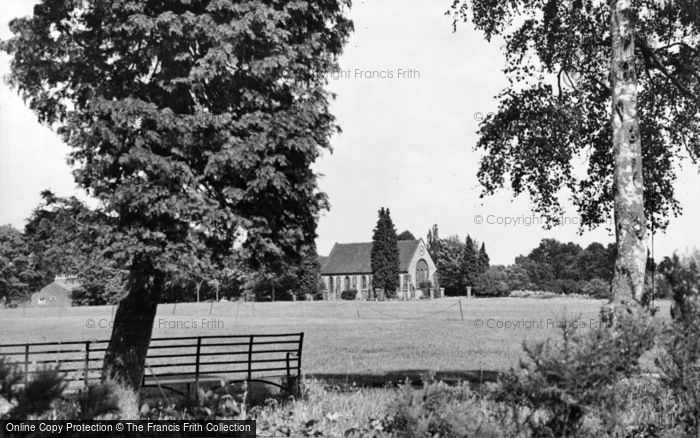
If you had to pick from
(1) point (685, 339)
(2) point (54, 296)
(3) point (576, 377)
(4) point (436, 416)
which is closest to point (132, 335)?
(4) point (436, 416)

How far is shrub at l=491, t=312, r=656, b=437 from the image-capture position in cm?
497

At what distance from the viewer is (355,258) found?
336ft

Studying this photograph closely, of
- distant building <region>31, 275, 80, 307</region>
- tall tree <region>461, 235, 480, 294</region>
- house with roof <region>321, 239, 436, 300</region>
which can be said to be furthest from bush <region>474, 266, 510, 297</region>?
distant building <region>31, 275, 80, 307</region>

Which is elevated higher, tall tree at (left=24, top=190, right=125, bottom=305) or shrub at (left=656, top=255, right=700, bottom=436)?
tall tree at (left=24, top=190, right=125, bottom=305)

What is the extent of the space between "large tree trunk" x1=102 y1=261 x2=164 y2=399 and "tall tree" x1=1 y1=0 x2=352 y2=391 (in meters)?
0.02

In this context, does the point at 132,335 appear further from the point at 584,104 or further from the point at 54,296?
the point at 54,296

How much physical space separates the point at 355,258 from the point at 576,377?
97.6 meters

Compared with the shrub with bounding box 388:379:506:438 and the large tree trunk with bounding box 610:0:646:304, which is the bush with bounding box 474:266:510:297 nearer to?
the large tree trunk with bounding box 610:0:646:304

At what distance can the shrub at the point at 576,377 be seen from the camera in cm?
497

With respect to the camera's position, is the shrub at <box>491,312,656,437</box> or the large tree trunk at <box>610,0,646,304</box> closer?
the shrub at <box>491,312,656,437</box>

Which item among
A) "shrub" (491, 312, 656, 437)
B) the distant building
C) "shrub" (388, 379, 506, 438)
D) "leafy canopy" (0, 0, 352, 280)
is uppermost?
"leafy canopy" (0, 0, 352, 280)

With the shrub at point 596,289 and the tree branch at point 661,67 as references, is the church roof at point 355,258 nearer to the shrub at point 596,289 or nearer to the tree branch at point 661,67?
the shrub at point 596,289

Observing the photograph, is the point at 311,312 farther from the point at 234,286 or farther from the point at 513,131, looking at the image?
the point at 513,131

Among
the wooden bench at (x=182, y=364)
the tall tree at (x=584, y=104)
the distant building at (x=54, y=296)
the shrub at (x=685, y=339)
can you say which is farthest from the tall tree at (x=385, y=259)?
the shrub at (x=685, y=339)
